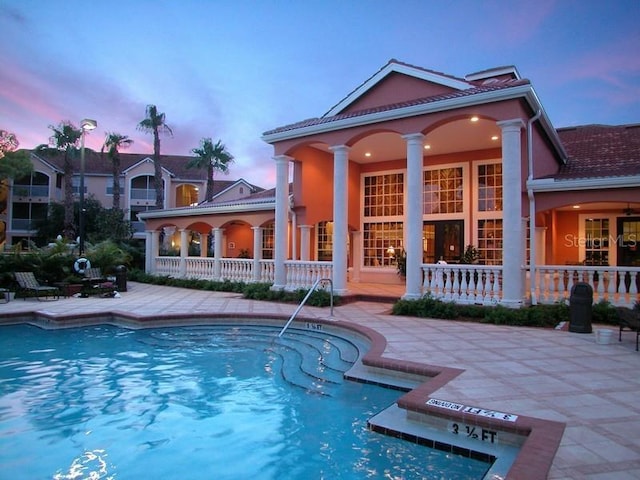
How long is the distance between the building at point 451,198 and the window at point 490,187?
34 millimetres

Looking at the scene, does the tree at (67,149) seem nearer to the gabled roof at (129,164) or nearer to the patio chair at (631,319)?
the gabled roof at (129,164)

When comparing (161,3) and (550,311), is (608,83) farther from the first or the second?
(161,3)

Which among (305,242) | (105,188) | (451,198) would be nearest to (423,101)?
(451,198)

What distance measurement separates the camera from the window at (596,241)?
1412 centimetres

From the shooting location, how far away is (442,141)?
43.1 ft

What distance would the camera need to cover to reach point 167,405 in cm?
546

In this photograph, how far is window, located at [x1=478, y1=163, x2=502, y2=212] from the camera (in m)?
13.8

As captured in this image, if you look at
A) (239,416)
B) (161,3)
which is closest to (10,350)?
(239,416)

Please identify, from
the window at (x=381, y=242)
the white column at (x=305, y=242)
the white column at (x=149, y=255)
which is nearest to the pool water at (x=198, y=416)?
the white column at (x=305, y=242)

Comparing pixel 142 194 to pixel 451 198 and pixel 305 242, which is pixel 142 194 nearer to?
pixel 305 242

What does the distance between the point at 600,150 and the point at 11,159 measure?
37.0 meters

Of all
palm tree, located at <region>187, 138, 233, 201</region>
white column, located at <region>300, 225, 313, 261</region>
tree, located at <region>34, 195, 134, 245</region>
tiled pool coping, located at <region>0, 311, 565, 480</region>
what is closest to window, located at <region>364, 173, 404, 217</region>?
white column, located at <region>300, 225, 313, 261</region>

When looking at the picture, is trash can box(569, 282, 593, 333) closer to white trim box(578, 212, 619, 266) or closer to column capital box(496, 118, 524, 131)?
column capital box(496, 118, 524, 131)

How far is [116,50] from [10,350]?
1133cm
